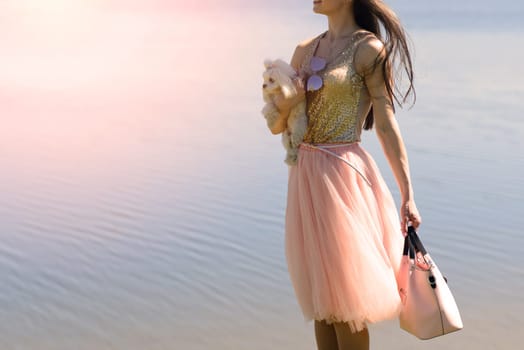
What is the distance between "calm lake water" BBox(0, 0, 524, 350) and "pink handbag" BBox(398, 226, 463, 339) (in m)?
0.96

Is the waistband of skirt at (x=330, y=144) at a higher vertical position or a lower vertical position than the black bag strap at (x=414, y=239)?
higher

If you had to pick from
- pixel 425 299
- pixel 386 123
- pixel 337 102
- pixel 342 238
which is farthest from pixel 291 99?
pixel 425 299

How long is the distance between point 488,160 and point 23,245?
3.16 metres

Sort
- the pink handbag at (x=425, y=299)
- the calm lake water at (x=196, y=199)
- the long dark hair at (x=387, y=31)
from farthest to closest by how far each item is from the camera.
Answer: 1. the calm lake water at (x=196, y=199)
2. the long dark hair at (x=387, y=31)
3. the pink handbag at (x=425, y=299)

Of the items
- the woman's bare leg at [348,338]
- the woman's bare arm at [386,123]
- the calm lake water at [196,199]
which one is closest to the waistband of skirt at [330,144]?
the woman's bare arm at [386,123]

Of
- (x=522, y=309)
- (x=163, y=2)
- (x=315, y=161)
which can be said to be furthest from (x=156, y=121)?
(x=163, y=2)

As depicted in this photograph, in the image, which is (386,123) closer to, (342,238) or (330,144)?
(330,144)

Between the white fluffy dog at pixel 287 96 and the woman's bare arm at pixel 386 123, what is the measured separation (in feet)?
0.66

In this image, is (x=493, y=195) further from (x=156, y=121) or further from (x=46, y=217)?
(x=156, y=121)

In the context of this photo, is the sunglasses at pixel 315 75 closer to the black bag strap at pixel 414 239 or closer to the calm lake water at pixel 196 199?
the black bag strap at pixel 414 239

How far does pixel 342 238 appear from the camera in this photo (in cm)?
280

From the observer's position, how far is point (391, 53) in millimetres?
2840

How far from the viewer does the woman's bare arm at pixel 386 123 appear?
280 cm

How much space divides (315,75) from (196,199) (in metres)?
2.90
